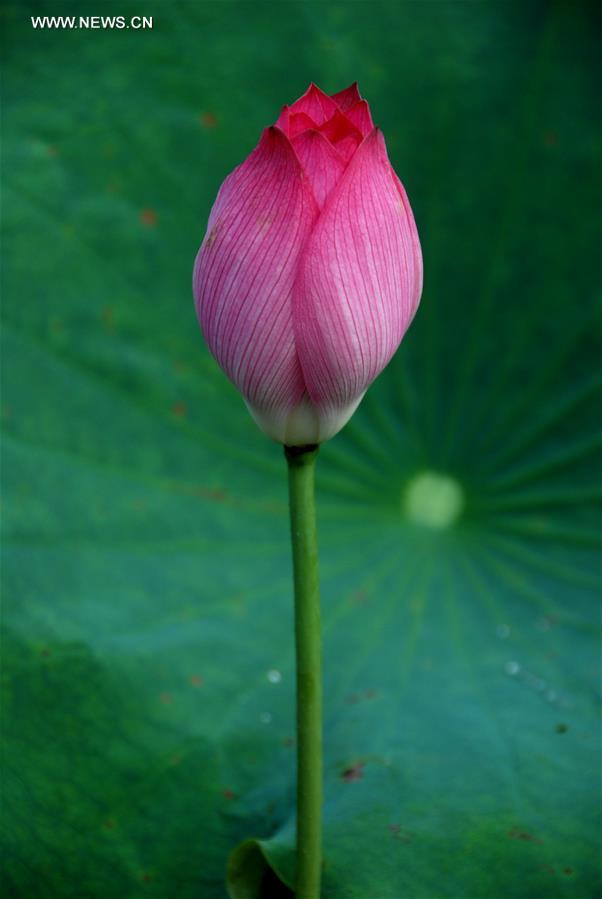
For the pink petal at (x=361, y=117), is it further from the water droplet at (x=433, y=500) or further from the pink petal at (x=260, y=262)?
the water droplet at (x=433, y=500)

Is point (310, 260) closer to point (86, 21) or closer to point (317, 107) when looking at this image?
point (317, 107)

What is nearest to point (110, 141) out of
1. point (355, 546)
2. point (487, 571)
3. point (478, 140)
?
point (478, 140)

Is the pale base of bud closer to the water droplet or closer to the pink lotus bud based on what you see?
the pink lotus bud

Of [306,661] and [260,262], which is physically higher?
[260,262]

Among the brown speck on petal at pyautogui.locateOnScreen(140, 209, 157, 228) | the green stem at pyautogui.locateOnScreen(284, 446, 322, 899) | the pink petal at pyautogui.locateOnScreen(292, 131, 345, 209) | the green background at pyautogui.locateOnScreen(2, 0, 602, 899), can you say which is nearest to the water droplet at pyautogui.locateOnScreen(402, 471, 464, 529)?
the green background at pyautogui.locateOnScreen(2, 0, 602, 899)

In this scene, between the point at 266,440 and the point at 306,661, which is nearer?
the point at 306,661

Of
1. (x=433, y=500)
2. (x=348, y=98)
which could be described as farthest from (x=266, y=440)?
(x=348, y=98)

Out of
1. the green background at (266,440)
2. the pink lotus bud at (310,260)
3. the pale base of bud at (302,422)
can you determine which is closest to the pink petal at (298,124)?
the pink lotus bud at (310,260)
